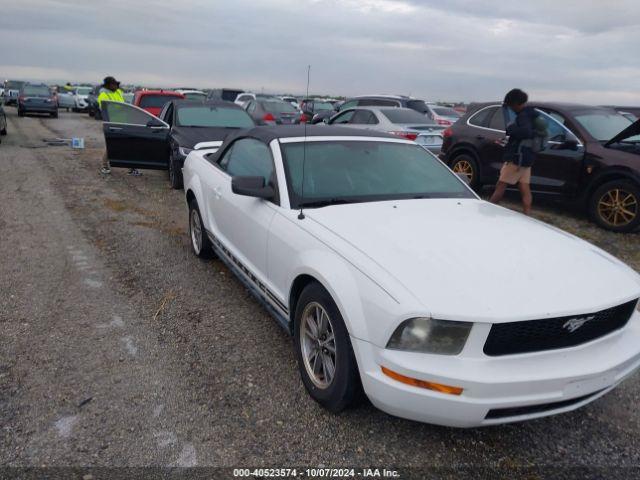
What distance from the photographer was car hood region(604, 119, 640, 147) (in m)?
6.42

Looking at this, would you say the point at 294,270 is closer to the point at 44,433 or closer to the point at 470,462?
the point at 470,462

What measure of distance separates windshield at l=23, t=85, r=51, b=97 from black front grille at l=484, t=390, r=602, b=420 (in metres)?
29.7

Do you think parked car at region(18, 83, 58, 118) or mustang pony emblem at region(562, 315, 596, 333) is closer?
mustang pony emblem at region(562, 315, 596, 333)

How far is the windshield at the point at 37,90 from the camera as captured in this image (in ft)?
86.6

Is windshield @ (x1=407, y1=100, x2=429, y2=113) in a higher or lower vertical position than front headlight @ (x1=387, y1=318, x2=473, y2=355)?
higher

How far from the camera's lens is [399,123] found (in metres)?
10.7

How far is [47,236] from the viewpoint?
6.07 m

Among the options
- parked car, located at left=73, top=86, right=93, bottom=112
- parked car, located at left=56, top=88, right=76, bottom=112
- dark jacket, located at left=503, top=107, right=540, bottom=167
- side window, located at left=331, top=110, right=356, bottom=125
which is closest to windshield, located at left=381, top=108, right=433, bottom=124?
side window, located at left=331, top=110, right=356, bottom=125

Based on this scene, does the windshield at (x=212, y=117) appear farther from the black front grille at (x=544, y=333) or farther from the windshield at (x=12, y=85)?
the windshield at (x=12, y=85)

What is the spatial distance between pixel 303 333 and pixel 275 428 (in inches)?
22.4

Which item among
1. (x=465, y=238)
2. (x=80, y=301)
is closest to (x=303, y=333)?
(x=465, y=238)

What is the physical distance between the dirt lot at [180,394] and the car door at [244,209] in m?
0.56

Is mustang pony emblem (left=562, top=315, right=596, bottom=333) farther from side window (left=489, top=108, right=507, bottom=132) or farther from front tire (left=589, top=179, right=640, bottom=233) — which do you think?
side window (left=489, top=108, right=507, bottom=132)

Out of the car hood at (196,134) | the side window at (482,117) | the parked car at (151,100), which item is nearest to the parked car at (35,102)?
the parked car at (151,100)
